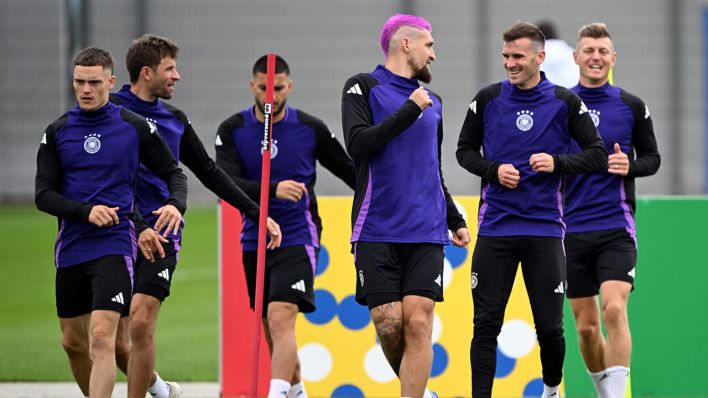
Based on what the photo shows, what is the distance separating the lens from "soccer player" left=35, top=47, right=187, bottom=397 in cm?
675

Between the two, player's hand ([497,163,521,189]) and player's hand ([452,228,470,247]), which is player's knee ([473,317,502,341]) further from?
player's hand ([497,163,521,189])

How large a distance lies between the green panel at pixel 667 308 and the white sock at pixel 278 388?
2.58 metres

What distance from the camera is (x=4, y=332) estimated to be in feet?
46.2

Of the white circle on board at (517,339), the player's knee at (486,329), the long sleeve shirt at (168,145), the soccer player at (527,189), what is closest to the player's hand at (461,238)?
the soccer player at (527,189)

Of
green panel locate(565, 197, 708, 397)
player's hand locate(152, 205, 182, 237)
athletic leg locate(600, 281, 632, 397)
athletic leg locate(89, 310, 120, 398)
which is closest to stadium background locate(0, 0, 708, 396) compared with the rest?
green panel locate(565, 197, 708, 397)

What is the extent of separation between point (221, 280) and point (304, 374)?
909 mm

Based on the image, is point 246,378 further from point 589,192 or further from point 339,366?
point 589,192

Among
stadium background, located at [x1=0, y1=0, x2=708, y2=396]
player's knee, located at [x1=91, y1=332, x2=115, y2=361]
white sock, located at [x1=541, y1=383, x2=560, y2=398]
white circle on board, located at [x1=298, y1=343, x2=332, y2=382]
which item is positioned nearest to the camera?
player's knee, located at [x1=91, y1=332, x2=115, y2=361]

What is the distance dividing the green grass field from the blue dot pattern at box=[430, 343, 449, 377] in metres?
2.39

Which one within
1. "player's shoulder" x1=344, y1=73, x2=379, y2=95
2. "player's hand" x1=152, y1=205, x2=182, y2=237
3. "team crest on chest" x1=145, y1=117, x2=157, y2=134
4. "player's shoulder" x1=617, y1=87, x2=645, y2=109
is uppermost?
"player's shoulder" x1=344, y1=73, x2=379, y2=95

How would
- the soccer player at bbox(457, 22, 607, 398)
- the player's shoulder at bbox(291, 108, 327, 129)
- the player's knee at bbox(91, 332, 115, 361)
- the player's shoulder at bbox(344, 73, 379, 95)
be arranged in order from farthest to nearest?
the player's shoulder at bbox(291, 108, 327, 129) → the soccer player at bbox(457, 22, 607, 398) → the player's shoulder at bbox(344, 73, 379, 95) → the player's knee at bbox(91, 332, 115, 361)

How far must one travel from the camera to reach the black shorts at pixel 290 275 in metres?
7.88

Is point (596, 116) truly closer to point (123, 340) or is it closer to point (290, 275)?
point (290, 275)

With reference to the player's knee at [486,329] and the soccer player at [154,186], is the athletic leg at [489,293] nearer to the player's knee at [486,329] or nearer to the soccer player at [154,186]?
the player's knee at [486,329]
